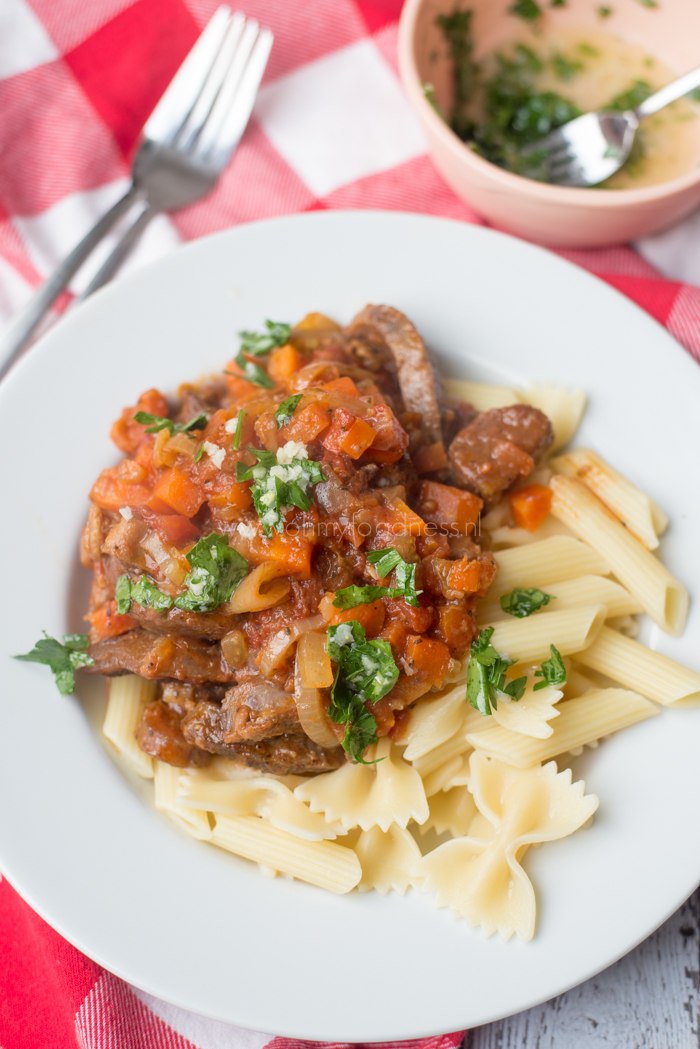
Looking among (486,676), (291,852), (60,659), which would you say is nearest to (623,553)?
(486,676)

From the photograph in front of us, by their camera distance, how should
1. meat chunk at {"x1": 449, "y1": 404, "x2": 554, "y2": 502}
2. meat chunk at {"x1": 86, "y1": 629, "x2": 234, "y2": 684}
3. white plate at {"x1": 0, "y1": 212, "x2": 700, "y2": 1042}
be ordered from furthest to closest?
meat chunk at {"x1": 449, "y1": 404, "x2": 554, "y2": 502} → meat chunk at {"x1": 86, "y1": 629, "x2": 234, "y2": 684} → white plate at {"x1": 0, "y1": 212, "x2": 700, "y2": 1042}

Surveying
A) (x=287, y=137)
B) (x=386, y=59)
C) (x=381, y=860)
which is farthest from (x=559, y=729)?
(x=386, y=59)

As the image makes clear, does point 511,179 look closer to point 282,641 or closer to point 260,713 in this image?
point 282,641

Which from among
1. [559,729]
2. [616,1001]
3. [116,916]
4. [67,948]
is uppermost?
Answer: [116,916]

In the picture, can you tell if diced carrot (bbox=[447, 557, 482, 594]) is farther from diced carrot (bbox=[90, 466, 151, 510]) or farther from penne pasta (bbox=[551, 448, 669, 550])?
diced carrot (bbox=[90, 466, 151, 510])

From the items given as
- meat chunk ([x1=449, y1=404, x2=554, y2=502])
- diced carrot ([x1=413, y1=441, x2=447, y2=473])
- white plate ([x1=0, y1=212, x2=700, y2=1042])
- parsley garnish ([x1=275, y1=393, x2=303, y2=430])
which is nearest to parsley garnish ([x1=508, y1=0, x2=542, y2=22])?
white plate ([x1=0, y1=212, x2=700, y2=1042])

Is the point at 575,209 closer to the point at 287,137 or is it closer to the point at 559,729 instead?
the point at 287,137
